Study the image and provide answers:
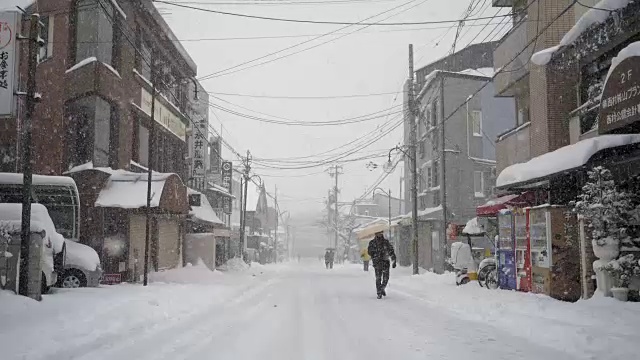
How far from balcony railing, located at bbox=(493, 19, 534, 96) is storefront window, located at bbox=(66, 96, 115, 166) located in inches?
574

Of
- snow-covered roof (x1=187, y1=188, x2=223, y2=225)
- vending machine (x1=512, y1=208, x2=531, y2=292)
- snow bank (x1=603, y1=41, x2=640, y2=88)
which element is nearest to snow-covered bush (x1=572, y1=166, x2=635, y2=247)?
snow bank (x1=603, y1=41, x2=640, y2=88)

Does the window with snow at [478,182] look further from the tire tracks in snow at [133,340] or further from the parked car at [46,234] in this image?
the parked car at [46,234]

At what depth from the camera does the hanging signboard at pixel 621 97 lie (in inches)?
393

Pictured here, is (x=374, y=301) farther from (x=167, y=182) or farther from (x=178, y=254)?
(x=178, y=254)

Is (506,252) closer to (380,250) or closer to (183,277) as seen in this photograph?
(380,250)

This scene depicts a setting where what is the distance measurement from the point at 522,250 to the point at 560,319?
5.47 meters

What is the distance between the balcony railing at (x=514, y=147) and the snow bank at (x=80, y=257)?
14024mm

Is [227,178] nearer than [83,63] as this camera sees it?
No

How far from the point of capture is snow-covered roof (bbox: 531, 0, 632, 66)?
41.9 feet

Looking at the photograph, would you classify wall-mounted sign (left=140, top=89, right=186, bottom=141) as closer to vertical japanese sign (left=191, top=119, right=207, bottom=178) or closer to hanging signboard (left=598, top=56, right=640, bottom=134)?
vertical japanese sign (left=191, top=119, right=207, bottom=178)

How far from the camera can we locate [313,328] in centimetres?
950

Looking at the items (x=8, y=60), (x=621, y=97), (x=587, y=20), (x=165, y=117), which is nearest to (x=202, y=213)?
(x=165, y=117)

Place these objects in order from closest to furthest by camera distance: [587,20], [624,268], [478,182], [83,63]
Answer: [624,268], [587,20], [83,63], [478,182]

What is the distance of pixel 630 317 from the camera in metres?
9.58
